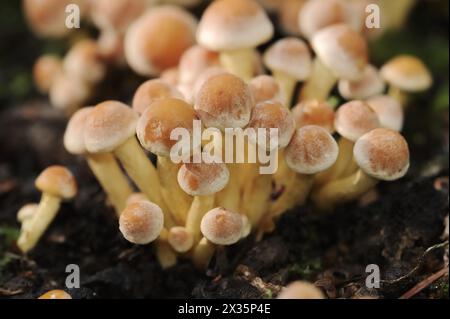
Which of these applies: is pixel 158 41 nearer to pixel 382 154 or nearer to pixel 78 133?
pixel 78 133

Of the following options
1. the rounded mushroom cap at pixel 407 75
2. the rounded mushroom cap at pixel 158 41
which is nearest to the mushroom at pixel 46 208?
the rounded mushroom cap at pixel 158 41

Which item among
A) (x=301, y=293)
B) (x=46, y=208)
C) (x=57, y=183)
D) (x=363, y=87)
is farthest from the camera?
(x=363, y=87)

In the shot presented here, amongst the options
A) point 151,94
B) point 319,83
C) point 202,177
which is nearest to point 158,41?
point 151,94

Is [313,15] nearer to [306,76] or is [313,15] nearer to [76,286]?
[306,76]

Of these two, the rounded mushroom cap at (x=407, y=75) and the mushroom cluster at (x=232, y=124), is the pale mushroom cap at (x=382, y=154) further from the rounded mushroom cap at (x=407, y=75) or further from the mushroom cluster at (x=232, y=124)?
the rounded mushroom cap at (x=407, y=75)

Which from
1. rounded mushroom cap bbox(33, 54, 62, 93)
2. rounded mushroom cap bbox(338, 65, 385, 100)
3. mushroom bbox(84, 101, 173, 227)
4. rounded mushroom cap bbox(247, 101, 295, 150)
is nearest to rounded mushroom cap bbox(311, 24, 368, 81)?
rounded mushroom cap bbox(338, 65, 385, 100)

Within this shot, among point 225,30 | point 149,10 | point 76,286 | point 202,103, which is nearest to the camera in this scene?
point 202,103

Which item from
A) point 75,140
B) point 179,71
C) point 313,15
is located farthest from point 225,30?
point 75,140
